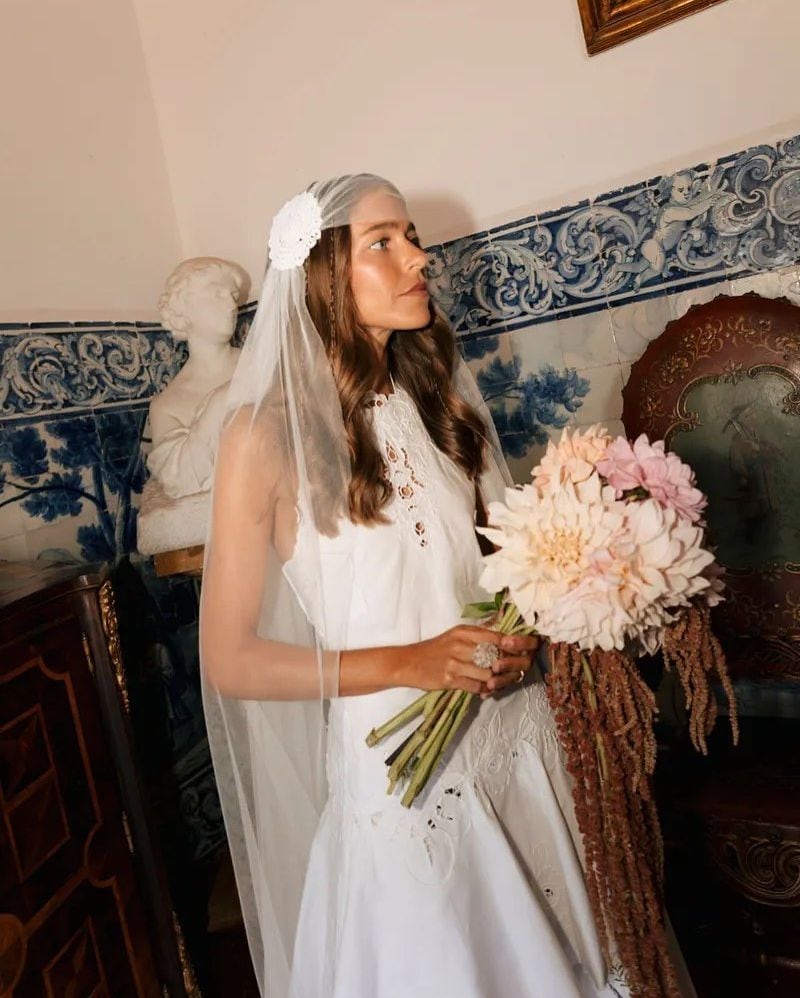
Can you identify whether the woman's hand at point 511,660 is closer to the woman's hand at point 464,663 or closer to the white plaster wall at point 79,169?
the woman's hand at point 464,663

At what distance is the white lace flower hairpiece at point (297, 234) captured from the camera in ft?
3.95

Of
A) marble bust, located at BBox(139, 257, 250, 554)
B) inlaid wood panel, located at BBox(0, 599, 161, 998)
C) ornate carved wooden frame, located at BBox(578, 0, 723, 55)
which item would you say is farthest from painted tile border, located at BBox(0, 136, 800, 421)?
inlaid wood panel, located at BBox(0, 599, 161, 998)

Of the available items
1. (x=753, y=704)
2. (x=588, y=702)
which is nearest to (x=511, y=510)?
(x=588, y=702)

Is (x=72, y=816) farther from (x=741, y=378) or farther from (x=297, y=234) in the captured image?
(x=741, y=378)

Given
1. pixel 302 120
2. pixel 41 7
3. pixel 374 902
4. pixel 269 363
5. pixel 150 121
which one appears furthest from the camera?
pixel 150 121

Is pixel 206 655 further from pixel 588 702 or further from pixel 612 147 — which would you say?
pixel 612 147

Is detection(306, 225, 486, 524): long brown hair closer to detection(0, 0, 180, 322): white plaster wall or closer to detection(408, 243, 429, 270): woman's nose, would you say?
detection(408, 243, 429, 270): woman's nose

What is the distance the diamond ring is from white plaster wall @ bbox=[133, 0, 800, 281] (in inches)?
48.7

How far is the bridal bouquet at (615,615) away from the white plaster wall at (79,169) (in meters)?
1.45

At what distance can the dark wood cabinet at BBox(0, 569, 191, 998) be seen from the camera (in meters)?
1.09

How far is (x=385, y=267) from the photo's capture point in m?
1.24

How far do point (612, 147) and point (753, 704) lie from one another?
1.37 metres

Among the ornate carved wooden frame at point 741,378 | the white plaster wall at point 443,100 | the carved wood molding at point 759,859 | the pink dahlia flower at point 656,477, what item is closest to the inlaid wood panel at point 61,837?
the pink dahlia flower at point 656,477

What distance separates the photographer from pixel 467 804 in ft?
3.66
